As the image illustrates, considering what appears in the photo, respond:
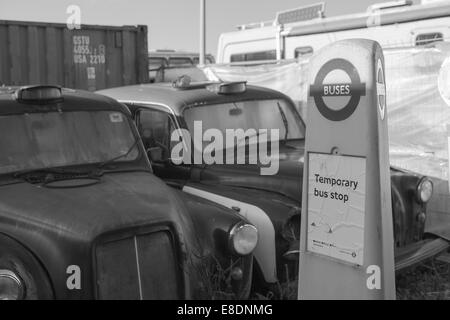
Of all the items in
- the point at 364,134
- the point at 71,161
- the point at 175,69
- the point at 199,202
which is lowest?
the point at 199,202

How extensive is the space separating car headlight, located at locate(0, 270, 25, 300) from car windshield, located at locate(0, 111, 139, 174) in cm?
89

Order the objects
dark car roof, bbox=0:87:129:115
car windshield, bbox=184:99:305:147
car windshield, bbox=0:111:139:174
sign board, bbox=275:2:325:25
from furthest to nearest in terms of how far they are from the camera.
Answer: sign board, bbox=275:2:325:25
car windshield, bbox=184:99:305:147
dark car roof, bbox=0:87:129:115
car windshield, bbox=0:111:139:174

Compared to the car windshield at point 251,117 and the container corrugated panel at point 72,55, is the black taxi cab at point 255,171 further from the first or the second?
the container corrugated panel at point 72,55

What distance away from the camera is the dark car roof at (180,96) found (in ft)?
16.7

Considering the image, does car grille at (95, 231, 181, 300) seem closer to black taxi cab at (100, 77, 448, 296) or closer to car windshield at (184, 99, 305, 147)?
black taxi cab at (100, 77, 448, 296)

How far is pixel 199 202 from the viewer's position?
4016mm

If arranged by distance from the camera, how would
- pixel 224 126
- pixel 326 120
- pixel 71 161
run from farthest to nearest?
pixel 224 126
pixel 71 161
pixel 326 120

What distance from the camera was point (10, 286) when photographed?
286 centimetres

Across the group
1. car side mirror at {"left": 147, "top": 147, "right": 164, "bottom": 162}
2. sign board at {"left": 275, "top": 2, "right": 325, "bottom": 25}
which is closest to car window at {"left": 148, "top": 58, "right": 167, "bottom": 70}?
sign board at {"left": 275, "top": 2, "right": 325, "bottom": 25}

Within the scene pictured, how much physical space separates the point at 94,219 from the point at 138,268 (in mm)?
359

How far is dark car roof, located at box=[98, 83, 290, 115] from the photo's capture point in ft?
16.7

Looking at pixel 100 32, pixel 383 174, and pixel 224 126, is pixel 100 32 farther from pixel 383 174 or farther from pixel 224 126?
pixel 383 174

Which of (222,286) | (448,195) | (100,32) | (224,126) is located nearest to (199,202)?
(222,286)
